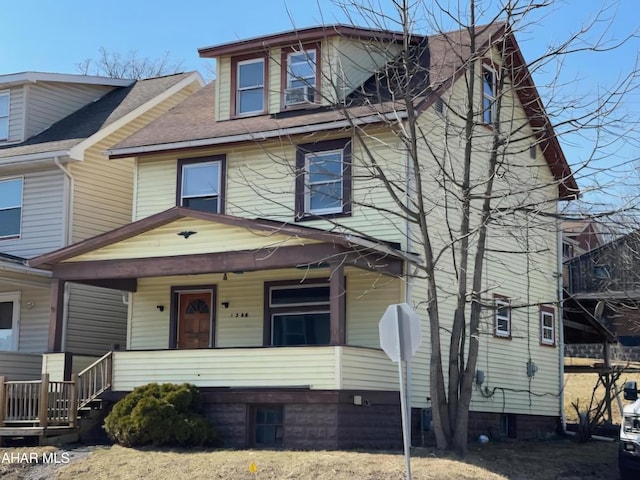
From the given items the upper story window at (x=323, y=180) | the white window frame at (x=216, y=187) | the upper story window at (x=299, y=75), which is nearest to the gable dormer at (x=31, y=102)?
the white window frame at (x=216, y=187)

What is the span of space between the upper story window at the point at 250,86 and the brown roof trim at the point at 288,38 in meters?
0.36

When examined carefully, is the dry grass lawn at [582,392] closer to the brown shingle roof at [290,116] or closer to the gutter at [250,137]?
the brown shingle roof at [290,116]

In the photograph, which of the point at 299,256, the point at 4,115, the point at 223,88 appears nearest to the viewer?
the point at 299,256

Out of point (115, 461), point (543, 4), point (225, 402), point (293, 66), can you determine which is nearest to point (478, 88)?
point (293, 66)

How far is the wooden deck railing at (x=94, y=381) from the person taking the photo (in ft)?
59.8

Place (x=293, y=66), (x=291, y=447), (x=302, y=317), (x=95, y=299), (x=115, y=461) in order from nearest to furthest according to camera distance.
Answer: (x=115, y=461) → (x=291, y=447) → (x=302, y=317) → (x=293, y=66) → (x=95, y=299)

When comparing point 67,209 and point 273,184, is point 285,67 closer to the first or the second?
point 273,184

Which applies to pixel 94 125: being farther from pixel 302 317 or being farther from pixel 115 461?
pixel 115 461

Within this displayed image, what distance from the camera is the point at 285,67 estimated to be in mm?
20766

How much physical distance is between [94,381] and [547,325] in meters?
12.3

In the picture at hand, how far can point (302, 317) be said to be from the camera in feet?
65.2

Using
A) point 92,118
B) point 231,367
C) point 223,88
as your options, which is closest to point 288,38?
point 223,88

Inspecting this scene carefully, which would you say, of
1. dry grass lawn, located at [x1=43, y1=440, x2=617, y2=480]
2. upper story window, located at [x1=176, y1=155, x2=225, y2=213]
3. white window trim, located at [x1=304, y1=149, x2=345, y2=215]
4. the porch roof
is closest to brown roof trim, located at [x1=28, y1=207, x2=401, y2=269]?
the porch roof

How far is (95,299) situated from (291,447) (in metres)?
8.74
